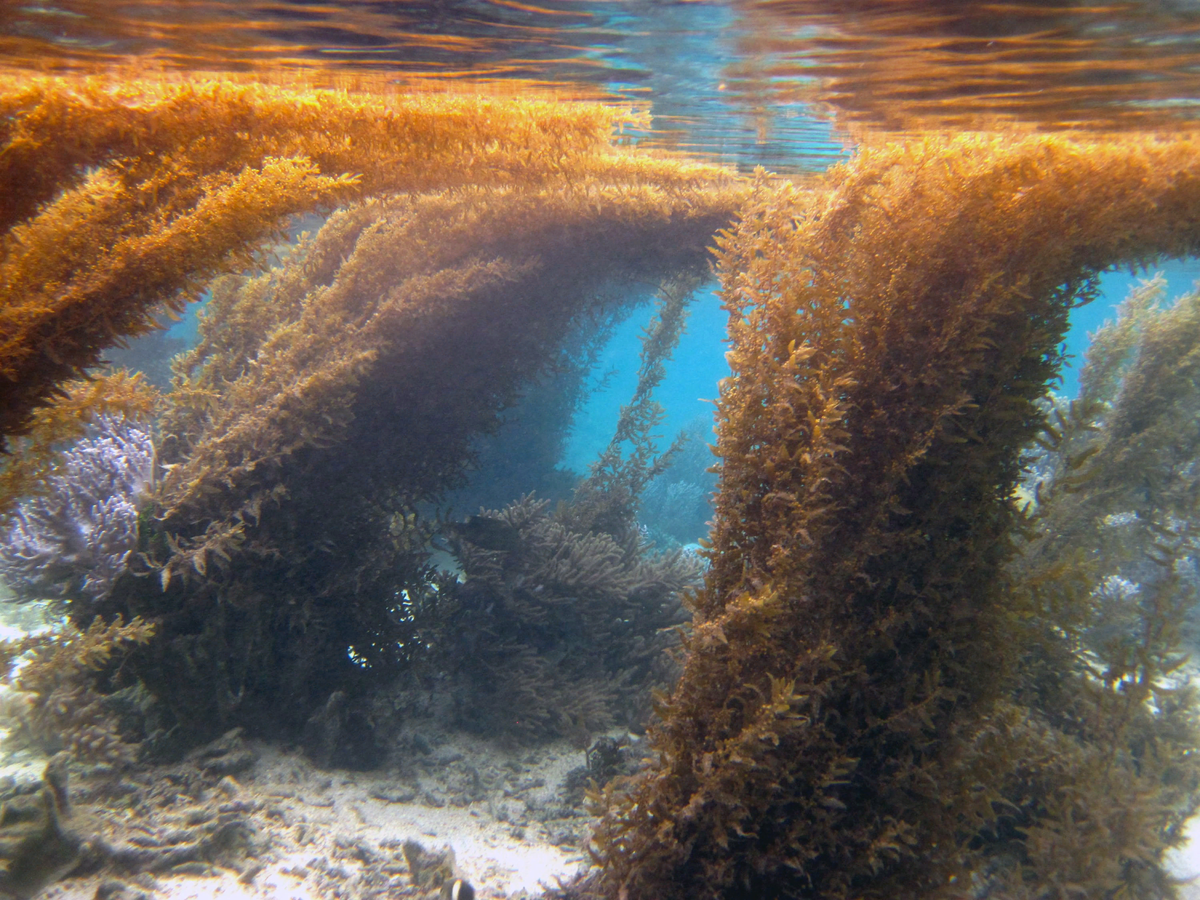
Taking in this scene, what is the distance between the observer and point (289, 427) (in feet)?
16.6

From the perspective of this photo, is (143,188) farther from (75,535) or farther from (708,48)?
(708,48)

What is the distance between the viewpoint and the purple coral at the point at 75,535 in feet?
14.7

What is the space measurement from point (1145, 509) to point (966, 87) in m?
6.33

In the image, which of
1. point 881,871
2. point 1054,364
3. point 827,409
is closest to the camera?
point 827,409

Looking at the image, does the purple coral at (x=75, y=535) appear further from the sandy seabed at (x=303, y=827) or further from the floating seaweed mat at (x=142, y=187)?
the floating seaweed mat at (x=142, y=187)

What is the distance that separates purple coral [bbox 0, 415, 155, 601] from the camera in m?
4.48

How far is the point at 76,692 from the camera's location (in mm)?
4246

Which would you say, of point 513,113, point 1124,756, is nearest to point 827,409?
point 513,113

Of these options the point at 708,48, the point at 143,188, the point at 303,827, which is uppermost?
the point at 708,48

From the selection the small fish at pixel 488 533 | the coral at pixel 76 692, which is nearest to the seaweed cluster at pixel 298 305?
the coral at pixel 76 692

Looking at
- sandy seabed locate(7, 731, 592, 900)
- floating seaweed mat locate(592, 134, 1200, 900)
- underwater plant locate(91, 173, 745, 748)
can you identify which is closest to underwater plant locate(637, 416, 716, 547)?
underwater plant locate(91, 173, 745, 748)

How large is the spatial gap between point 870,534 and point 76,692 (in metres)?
5.78

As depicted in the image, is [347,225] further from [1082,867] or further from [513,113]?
[1082,867]

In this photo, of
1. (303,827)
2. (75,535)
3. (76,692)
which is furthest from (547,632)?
(75,535)
